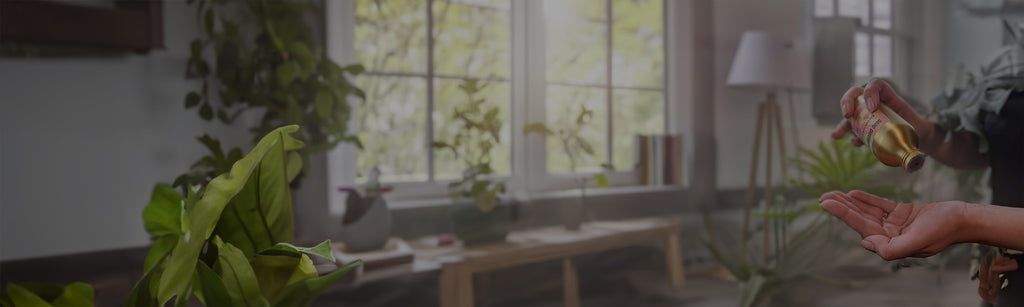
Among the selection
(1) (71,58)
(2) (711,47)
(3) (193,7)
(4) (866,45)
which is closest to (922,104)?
(4) (866,45)

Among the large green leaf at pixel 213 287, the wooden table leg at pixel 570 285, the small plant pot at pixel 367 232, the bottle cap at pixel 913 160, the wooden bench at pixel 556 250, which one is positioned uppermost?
the bottle cap at pixel 913 160

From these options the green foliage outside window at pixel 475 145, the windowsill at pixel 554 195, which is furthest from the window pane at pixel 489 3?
the windowsill at pixel 554 195

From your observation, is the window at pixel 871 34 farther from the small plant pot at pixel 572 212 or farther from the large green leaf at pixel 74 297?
the large green leaf at pixel 74 297

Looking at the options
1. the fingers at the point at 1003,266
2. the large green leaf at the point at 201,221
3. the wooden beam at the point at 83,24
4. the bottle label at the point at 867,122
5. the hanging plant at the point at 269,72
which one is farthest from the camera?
the hanging plant at the point at 269,72

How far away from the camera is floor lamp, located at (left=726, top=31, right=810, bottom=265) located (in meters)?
1.24

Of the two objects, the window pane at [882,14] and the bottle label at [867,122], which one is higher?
the window pane at [882,14]

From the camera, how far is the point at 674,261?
1.33m

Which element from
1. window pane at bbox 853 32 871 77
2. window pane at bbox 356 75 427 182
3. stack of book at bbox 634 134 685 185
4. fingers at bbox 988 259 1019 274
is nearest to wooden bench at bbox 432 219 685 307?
stack of book at bbox 634 134 685 185

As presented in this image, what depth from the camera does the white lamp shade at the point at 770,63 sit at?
123cm

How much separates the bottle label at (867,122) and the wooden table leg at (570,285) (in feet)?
2.46

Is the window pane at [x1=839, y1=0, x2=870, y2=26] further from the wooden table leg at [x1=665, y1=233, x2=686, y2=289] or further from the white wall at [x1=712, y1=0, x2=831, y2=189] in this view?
the wooden table leg at [x1=665, y1=233, x2=686, y2=289]

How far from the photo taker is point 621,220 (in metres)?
1.33

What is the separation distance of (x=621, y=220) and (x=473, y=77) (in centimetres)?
47

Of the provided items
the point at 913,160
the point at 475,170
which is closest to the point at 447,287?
the point at 475,170
